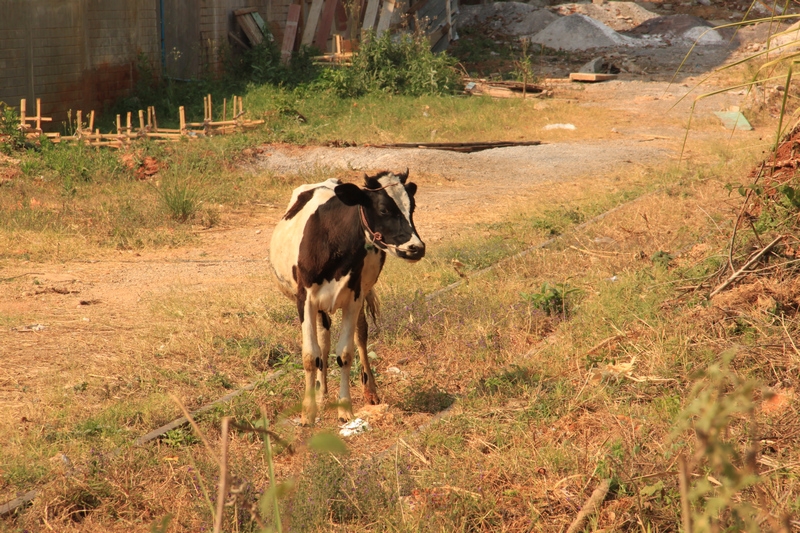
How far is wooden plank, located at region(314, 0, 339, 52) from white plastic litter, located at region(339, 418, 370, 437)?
65.4 ft

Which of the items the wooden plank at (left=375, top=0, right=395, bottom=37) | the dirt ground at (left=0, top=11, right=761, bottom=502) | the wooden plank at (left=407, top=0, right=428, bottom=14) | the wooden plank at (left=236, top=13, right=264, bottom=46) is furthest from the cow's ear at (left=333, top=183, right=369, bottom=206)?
the wooden plank at (left=407, top=0, right=428, bottom=14)

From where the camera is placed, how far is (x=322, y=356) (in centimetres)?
626

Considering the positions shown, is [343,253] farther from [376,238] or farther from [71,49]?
[71,49]

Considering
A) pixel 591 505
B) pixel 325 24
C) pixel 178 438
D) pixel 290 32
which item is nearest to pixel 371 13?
pixel 325 24

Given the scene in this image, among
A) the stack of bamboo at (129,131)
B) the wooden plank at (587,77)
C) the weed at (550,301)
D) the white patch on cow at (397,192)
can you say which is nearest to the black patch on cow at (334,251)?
the white patch on cow at (397,192)

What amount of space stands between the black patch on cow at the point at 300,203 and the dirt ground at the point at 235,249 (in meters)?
1.83

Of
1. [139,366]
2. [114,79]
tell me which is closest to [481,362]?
[139,366]

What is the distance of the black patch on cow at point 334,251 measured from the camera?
5.90m

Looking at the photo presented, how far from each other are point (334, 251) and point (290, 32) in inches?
741

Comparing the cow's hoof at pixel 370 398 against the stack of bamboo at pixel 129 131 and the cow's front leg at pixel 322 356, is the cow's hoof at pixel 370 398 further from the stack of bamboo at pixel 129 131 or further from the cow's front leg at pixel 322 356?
the stack of bamboo at pixel 129 131

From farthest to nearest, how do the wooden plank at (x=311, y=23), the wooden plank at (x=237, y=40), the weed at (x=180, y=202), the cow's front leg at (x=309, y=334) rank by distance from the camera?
the wooden plank at (x=311, y=23) < the wooden plank at (x=237, y=40) < the weed at (x=180, y=202) < the cow's front leg at (x=309, y=334)

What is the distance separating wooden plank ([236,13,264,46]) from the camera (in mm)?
22625

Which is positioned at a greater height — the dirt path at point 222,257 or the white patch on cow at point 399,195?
the white patch on cow at point 399,195

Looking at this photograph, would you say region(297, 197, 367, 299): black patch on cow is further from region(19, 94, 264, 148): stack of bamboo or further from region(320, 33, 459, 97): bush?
region(320, 33, 459, 97): bush
